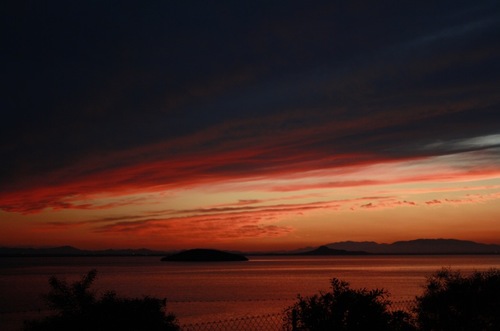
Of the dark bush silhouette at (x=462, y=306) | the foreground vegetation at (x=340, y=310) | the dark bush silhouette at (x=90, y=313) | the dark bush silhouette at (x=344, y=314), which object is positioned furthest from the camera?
the dark bush silhouette at (x=462, y=306)

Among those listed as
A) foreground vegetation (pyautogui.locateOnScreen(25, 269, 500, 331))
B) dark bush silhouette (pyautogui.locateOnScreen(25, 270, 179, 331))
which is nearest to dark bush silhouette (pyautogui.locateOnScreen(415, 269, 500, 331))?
foreground vegetation (pyautogui.locateOnScreen(25, 269, 500, 331))

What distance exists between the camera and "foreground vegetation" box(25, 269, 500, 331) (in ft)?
33.6

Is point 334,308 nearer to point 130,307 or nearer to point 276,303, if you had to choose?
point 130,307

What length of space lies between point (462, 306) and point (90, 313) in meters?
8.83

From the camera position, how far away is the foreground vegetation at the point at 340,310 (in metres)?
10.2

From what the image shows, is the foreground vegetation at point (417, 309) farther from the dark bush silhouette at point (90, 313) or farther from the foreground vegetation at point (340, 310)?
the dark bush silhouette at point (90, 313)

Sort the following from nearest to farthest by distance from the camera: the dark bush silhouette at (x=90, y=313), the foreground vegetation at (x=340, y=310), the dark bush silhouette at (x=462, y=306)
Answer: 1. the dark bush silhouette at (x=90, y=313)
2. the foreground vegetation at (x=340, y=310)
3. the dark bush silhouette at (x=462, y=306)

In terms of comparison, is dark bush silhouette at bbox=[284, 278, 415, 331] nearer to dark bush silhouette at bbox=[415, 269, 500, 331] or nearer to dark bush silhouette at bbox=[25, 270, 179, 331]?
dark bush silhouette at bbox=[415, 269, 500, 331]

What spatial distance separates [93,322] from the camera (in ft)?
33.2

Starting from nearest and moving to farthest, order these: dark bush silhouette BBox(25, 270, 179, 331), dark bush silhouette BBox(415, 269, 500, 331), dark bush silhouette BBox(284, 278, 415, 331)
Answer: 1. dark bush silhouette BBox(25, 270, 179, 331)
2. dark bush silhouette BBox(284, 278, 415, 331)
3. dark bush silhouette BBox(415, 269, 500, 331)

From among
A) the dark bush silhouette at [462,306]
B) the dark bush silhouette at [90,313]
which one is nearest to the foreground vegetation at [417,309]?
the dark bush silhouette at [462,306]

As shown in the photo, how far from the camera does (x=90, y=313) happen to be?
33.6 ft

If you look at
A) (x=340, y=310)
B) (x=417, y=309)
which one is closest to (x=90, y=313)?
(x=340, y=310)

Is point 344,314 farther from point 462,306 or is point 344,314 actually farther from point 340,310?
point 462,306
